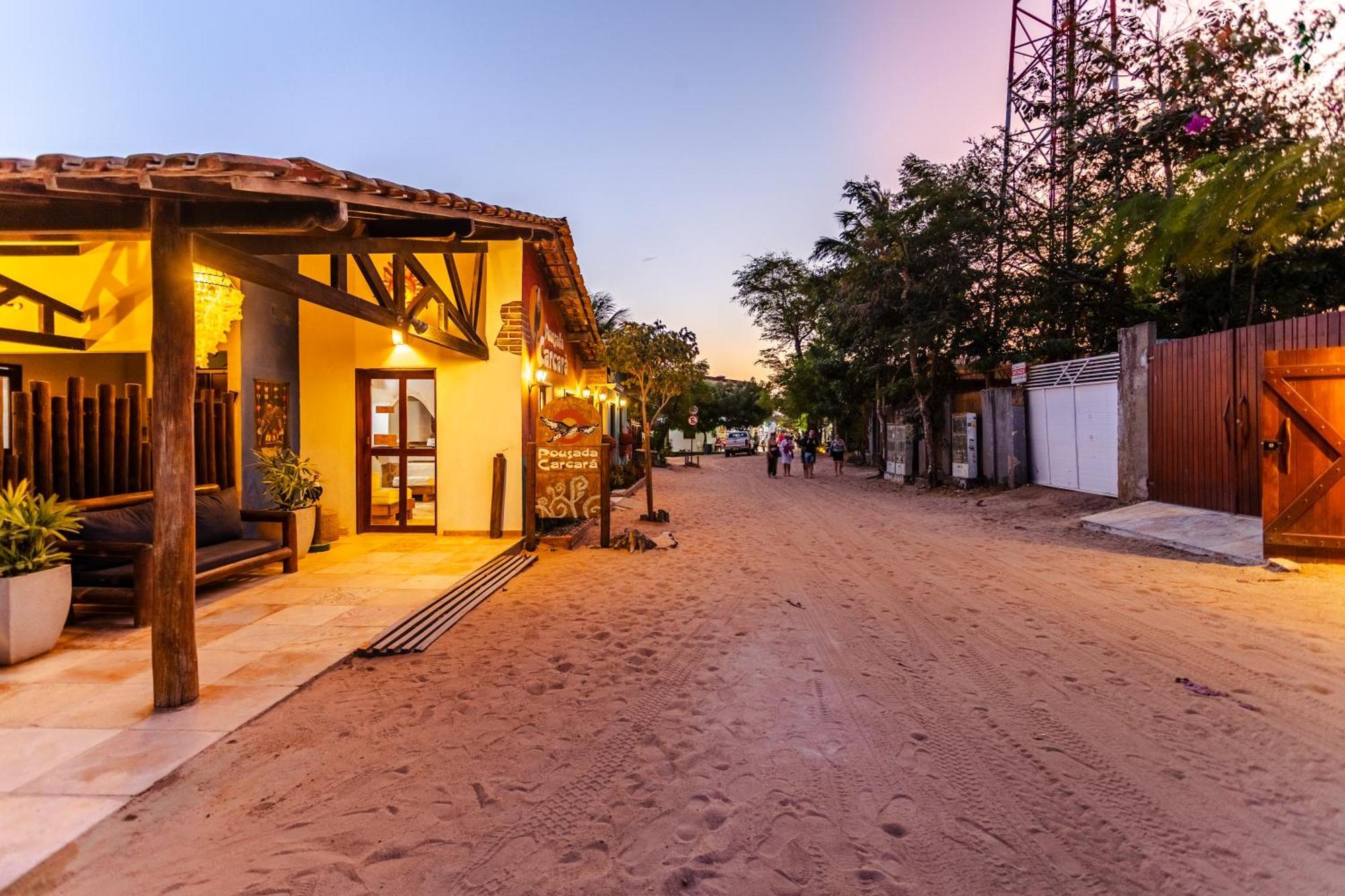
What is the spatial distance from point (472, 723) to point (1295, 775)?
3.80m

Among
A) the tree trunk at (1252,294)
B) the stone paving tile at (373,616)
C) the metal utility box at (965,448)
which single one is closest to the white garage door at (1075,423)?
the metal utility box at (965,448)

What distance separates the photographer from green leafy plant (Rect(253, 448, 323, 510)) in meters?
7.72

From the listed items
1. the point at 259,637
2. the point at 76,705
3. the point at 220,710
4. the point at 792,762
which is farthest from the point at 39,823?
the point at 792,762

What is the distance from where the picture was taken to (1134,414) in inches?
411

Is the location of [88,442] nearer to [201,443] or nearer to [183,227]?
[201,443]

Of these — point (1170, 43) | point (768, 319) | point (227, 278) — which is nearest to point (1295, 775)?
point (227, 278)

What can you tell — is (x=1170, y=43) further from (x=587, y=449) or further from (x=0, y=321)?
(x=0, y=321)

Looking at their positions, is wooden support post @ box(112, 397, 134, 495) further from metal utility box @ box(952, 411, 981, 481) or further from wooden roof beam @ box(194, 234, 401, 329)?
metal utility box @ box(952, 411, 981, 481)

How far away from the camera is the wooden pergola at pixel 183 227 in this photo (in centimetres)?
324

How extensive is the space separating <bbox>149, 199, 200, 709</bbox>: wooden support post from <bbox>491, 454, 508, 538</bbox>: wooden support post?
5.32 metres

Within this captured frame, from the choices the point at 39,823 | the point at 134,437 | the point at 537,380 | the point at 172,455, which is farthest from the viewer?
the point at 537,380

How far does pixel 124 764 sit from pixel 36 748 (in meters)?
0.55

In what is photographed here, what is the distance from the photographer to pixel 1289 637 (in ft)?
15.4

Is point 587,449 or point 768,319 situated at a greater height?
point 768,319
